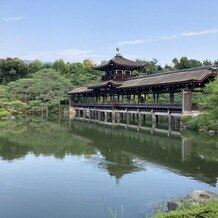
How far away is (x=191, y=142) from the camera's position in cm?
2309

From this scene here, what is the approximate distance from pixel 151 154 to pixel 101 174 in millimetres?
5227

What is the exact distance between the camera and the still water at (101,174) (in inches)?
432

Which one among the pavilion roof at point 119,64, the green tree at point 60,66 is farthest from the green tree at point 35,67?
the pavilion roof at point 119,64

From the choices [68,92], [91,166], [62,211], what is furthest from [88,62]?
[62,211]

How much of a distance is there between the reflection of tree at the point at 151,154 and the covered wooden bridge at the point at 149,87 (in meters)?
6.03

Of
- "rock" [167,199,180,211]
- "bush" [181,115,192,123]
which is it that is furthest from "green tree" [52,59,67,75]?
"rock" [167,199,180,211]

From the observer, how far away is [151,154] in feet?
64.6

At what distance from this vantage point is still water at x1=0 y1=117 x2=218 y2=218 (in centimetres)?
1098

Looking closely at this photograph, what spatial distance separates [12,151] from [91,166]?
6981 mm

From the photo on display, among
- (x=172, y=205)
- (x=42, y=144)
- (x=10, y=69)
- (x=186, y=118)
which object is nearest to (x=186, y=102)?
(x=186, y=118)

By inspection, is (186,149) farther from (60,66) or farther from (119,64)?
(60,66)

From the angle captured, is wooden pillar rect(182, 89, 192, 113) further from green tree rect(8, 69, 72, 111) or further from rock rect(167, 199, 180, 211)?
green tree rect(8, 69, 72, 111)

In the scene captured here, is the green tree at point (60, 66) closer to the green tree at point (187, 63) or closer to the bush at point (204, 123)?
the green tree at point (187, 63)

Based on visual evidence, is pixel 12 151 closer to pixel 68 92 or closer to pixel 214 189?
pixel 214 189
